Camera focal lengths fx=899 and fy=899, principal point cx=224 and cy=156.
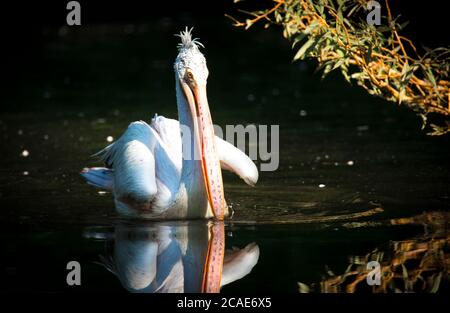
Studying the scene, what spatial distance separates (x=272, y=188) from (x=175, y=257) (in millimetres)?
1826

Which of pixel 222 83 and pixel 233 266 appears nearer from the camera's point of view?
pixel 233 266

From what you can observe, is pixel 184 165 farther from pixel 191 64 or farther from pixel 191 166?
pixel 191 64

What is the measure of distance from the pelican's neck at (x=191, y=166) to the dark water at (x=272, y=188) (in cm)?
16

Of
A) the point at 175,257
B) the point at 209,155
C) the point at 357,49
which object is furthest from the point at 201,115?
the point at 357,49

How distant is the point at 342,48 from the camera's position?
5969mm

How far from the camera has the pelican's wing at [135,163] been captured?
581 centimetres

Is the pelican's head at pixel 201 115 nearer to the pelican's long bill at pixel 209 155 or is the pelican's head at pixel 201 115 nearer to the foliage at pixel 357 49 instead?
the pelican's long bill at pixel 209 155

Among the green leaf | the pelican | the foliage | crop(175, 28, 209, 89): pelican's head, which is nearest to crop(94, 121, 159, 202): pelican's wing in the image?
the pelican

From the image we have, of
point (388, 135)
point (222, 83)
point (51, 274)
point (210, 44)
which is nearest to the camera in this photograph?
point (51, 274)

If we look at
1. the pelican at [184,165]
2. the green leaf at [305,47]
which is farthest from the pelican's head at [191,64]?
the green leaf at [305,47]

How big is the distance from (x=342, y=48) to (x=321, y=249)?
5.10 ft

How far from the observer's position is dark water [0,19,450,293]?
15.7 ft
